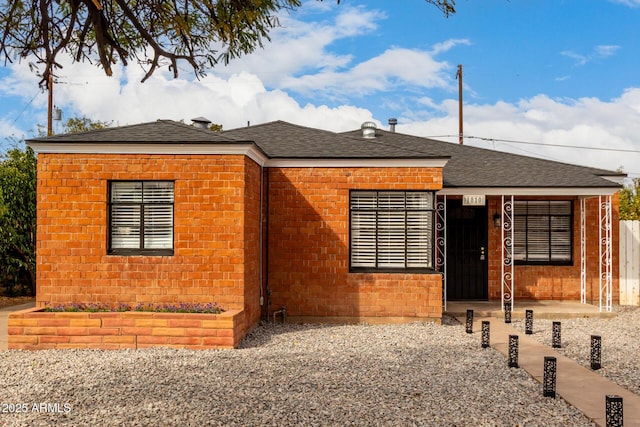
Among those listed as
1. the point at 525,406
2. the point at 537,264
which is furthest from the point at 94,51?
the point at 537,264

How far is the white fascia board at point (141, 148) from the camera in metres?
8.89

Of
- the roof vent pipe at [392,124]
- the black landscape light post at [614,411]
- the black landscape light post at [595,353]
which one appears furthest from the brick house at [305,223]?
the black landscape light post at [614,411]

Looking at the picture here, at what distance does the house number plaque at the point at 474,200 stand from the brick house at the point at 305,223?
0.14ft

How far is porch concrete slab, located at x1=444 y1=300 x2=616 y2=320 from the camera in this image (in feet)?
38.1

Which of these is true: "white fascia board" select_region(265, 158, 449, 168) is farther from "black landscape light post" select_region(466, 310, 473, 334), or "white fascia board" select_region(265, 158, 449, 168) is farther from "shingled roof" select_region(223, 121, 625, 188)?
"black landscape light post" select_region(466, 310, 473, 334)

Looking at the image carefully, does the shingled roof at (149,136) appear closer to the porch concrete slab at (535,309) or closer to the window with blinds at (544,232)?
the porch concrete slab at (535,309)

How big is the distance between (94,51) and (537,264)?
10.9 meters

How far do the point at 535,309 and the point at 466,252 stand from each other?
2.14 meters

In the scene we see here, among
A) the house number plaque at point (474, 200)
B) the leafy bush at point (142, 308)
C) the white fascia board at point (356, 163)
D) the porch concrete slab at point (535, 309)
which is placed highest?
the white fascia board at point (356, 163)

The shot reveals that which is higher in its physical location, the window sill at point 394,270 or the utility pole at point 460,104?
the utility pole at point 460,104

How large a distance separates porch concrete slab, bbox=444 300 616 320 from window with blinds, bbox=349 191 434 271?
1.79 meters

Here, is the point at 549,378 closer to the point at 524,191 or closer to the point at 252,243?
the point at 252,243

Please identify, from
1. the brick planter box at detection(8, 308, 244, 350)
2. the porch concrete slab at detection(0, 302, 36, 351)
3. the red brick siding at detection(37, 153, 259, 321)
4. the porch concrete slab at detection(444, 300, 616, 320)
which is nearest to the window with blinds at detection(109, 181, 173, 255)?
the red brick siding at detection(37, 153, 259, 321)

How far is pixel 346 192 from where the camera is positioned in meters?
10.7
